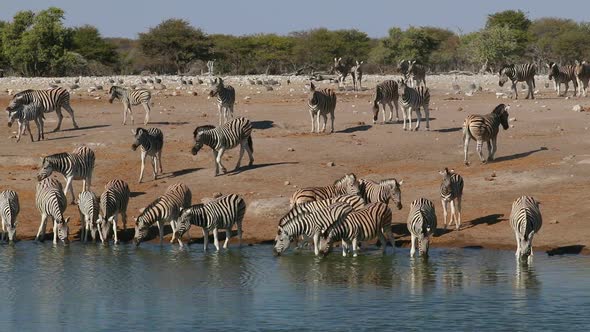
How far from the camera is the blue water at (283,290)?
1587cm

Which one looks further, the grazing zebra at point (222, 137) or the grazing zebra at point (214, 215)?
the grazing zebra at point (222, 137)

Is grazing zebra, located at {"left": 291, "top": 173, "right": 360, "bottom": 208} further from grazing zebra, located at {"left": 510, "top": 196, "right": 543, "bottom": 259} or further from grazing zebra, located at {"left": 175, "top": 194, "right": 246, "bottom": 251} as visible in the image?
grazing zebra, located at {"left": 510, "top": 196, "right": 543, "bottom": 259}

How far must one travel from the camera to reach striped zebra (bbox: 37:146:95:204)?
82.0ft

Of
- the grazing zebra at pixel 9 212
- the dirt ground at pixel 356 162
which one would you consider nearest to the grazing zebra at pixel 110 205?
the dirt ground at pixel 356 162

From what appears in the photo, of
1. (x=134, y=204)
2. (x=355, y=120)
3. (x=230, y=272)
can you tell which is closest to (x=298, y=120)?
(x=355, y=120)

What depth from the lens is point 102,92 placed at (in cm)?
4784

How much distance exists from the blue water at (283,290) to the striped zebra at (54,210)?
0.56 m

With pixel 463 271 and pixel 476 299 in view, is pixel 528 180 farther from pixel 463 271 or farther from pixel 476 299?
pixel 476 299

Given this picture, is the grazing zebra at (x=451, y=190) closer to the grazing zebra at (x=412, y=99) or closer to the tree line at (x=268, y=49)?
the grazing zebra at (x=412, y=99)

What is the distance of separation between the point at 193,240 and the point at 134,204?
131 inches

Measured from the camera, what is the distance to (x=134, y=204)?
25453 millimetres

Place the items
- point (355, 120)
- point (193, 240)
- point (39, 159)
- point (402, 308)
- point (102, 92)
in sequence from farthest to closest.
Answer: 1. point (102, 92)
2. point (355, 120)
3. point (39, 159)
4. point (193, 240)
5. point (402, 308)

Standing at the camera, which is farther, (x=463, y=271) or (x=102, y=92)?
(x=102, y=92)

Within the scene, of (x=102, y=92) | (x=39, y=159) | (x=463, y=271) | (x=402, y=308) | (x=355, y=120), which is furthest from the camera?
(x=102, y=92)
